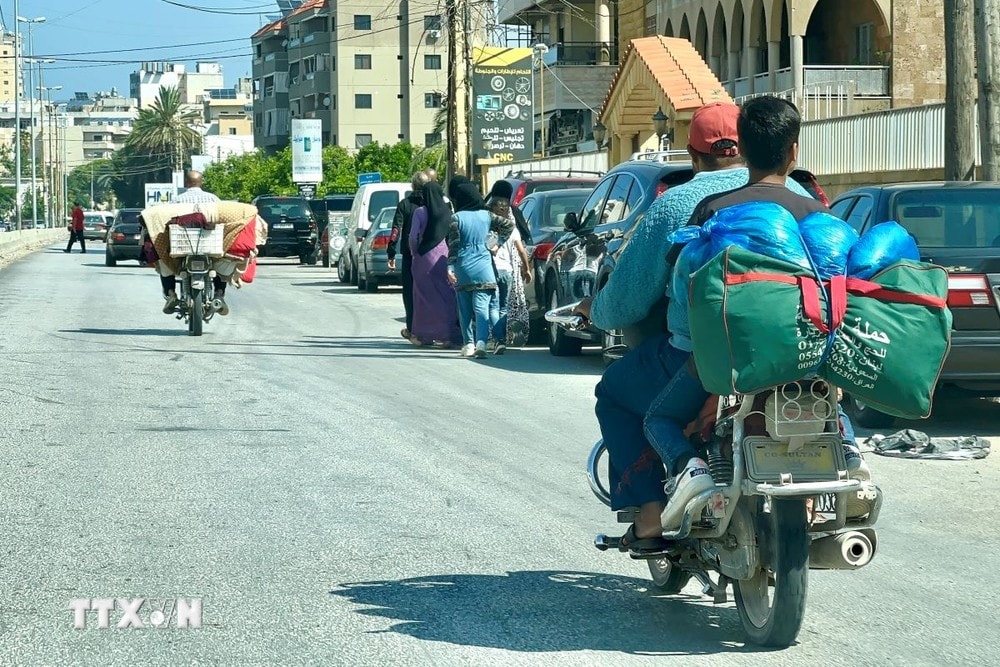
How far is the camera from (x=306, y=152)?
2712 inches

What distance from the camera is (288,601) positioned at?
5.74m

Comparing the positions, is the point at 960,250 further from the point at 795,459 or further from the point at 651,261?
the point at 795,459

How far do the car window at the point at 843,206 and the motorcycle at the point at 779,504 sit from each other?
7.00m

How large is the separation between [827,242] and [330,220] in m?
33.8

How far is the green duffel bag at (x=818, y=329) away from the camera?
14.8 feet

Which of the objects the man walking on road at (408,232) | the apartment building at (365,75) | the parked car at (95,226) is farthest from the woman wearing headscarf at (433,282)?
the apartment building at (365,75)

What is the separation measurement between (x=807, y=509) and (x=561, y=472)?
4027mm

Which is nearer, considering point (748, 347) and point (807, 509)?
point (748, 347)

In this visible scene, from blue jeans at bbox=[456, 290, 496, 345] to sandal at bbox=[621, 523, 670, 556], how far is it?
409 inches

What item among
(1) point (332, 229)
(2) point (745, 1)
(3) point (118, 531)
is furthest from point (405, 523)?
(2) point (745, 1)

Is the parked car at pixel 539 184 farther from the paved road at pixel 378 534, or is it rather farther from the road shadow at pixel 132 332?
the paved road at pixel 378 534

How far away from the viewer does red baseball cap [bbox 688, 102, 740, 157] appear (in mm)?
5590

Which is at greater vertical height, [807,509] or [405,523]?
[807,509]

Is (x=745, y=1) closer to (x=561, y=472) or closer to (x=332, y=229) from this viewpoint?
(x=332, y=229)
